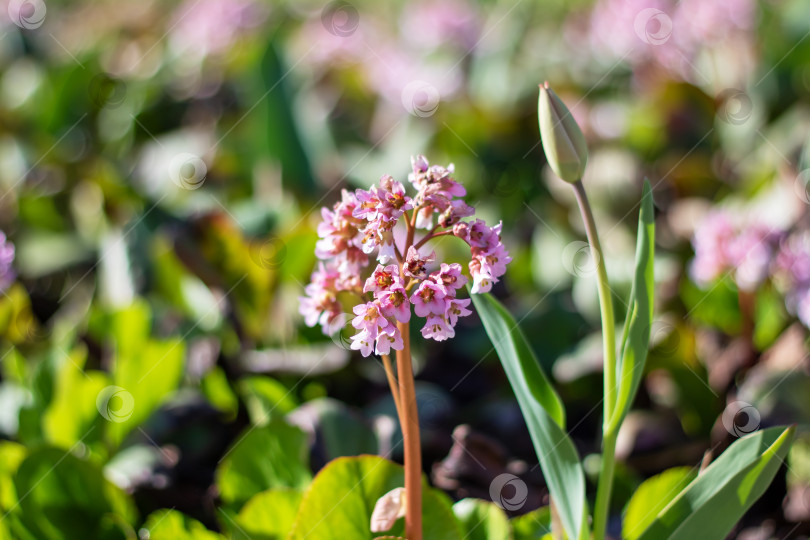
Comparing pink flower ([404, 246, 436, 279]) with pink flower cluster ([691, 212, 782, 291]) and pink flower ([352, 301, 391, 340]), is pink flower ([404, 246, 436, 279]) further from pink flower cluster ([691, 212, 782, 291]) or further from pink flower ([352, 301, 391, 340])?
pink flower cluster ([691, 212, 782, 291])

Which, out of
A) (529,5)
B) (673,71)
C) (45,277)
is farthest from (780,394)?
(529,5)

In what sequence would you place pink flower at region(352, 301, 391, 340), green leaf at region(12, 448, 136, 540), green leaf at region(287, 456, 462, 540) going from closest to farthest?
pink flower at region(352, 301, 391, 340), green leaf at region(287, 456, 462, 540), green leaf at region(12, 448, 136, 540)

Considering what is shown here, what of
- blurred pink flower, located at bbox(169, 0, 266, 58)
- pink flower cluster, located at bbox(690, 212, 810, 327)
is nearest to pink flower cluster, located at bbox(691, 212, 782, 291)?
pink flower cluster, located at bbox(690, 212, 810, 327)

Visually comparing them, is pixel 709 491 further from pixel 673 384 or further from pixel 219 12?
pixel 219 12

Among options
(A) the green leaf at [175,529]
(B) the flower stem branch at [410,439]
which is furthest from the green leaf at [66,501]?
(B) the flower stem branch at [410,439]

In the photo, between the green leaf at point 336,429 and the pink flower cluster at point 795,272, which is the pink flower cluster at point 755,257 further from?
the green leaf at point 336,429

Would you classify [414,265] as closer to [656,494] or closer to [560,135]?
[560,135]
